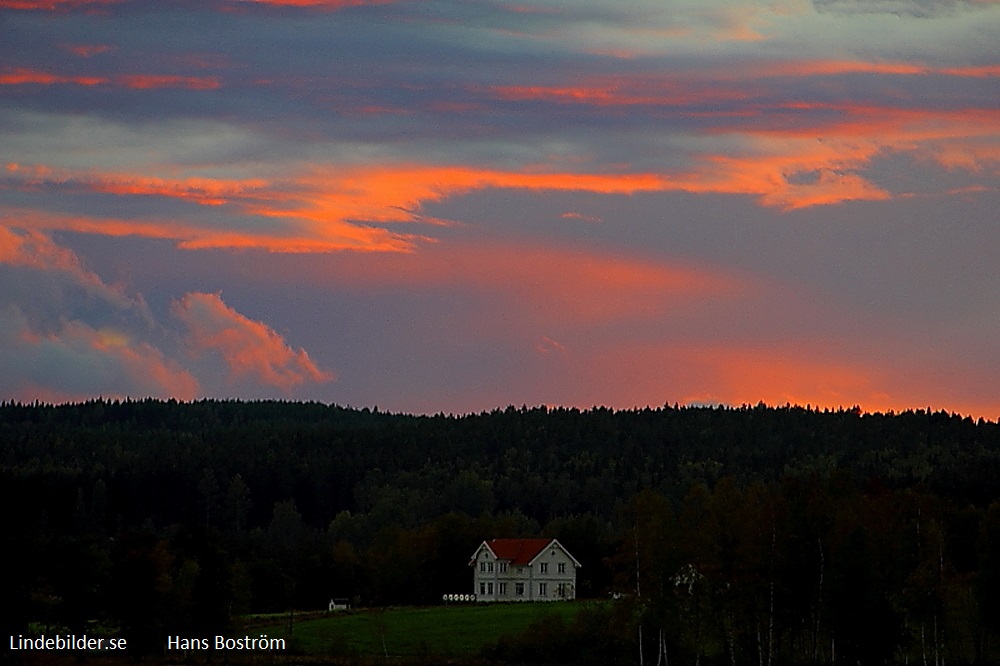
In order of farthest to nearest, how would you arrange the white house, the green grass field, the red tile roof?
1. the white house
2. the red tile roof
3. the green grass field

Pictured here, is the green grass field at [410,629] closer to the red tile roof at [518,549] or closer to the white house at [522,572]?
the red tile roof at [518,549]

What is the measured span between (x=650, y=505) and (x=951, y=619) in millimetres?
17240

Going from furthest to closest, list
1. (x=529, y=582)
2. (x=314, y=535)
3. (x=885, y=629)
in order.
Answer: (x=314, y=535) → (x=529, y=582) → (x=885, y=629)

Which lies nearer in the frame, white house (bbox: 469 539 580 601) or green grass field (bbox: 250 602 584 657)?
green grass field (bbox: 250 602 584 657)

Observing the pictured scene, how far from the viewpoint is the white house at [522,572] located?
134500 mm

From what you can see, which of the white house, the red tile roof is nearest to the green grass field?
the red tile roof

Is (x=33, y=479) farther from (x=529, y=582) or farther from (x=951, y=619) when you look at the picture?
(x=529, y=582)

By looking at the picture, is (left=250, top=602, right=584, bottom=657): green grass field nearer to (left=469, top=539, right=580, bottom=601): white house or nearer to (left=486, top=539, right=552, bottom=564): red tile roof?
(left=486, top=539, right=552, bottom=564): red tile roof

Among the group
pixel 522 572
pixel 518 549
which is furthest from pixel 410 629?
pixel 518 549

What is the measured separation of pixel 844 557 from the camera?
79.3 m

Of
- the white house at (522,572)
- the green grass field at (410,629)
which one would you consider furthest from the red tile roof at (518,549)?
the green grass field at (410,629)

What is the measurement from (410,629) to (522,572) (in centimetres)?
3365

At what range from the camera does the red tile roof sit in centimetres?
13438

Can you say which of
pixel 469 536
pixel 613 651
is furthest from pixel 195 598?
pixel 469 536
